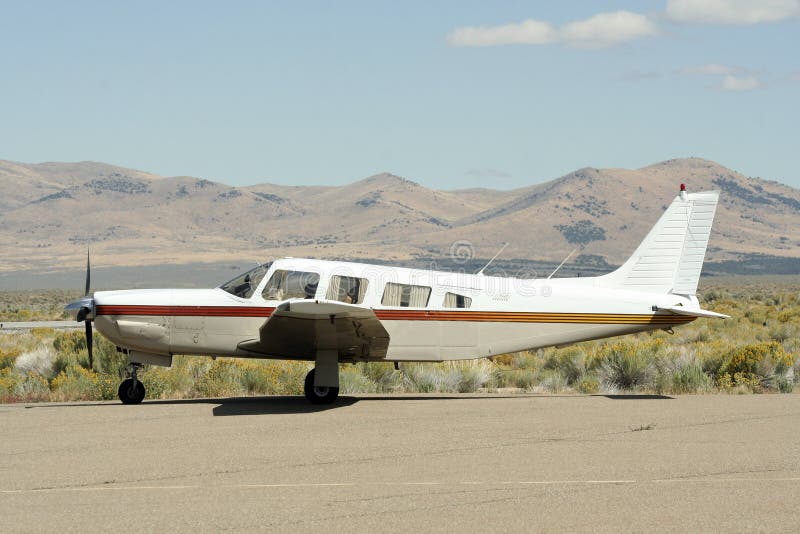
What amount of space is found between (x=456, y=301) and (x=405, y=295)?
2.42 feet

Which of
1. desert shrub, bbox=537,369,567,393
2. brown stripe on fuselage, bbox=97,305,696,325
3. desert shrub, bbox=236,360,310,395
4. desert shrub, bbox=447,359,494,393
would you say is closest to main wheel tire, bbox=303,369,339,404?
brown stripe on fuselage, bbox=97,305,696,325

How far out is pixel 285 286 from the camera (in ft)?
47.8

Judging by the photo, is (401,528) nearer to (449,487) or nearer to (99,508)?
(449,487)

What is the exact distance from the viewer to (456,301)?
14953mm

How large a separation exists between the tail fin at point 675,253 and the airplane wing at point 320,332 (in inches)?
150

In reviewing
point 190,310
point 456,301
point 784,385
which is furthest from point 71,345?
point 784,385

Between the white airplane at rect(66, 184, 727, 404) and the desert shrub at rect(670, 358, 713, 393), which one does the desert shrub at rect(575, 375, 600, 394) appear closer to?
the desert shrub at rect(670, 358, 713, 393)

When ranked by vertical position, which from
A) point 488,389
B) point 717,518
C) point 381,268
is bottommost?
point 488,389

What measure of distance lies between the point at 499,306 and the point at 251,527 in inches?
302

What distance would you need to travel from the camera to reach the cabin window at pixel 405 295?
48.5ft

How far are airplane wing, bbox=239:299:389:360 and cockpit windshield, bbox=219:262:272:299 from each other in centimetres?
70

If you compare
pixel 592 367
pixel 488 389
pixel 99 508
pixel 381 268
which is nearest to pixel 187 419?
pixel 381 268

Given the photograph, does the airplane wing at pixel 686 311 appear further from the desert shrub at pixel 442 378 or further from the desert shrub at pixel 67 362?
the desert shrub at pixel 67 362

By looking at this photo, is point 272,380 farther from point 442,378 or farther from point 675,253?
point 675,253
